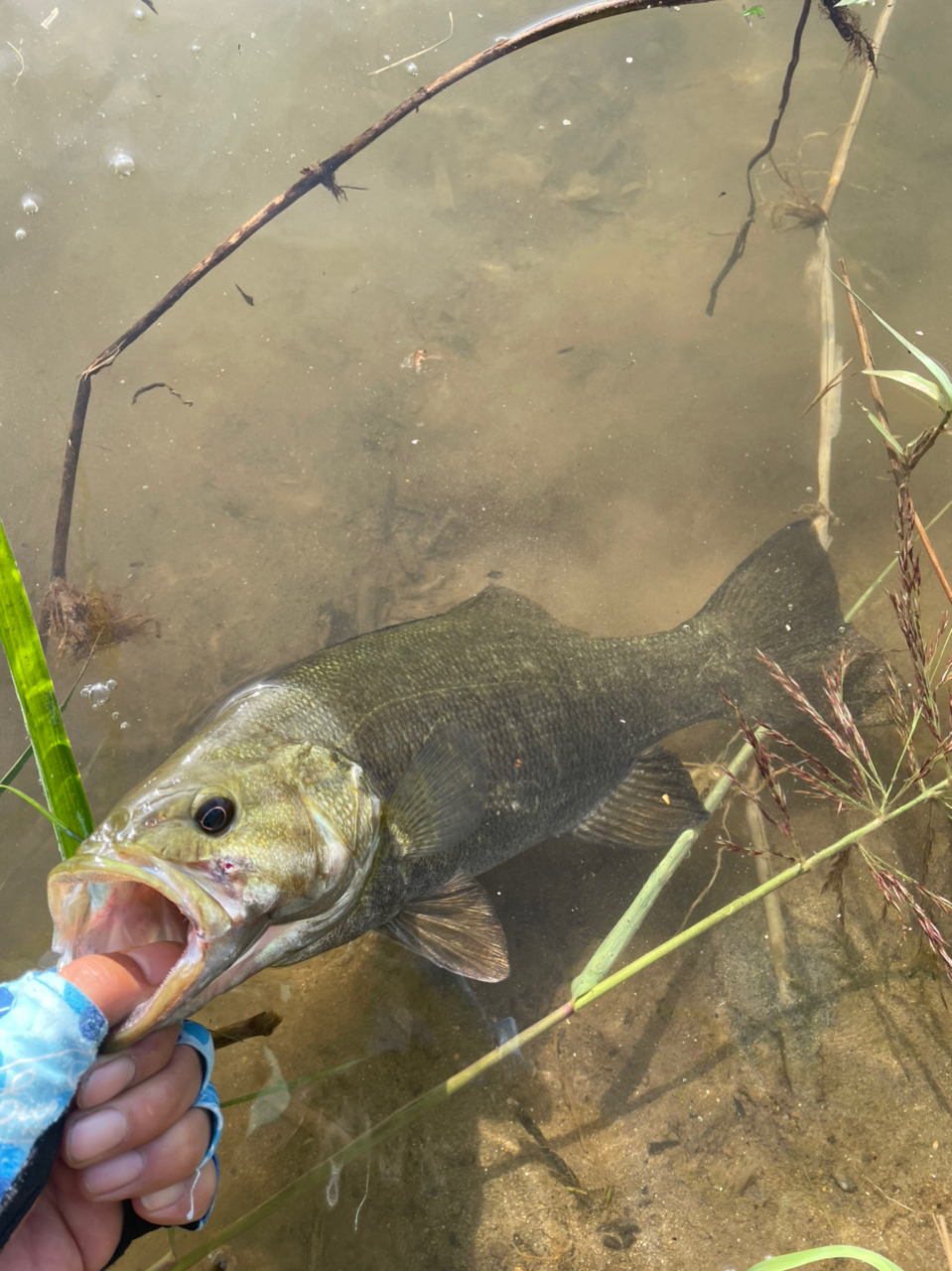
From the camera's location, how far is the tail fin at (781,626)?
11.3 feet

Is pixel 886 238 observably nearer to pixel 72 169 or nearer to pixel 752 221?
pixel 752 221

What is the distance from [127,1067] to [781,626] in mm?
2968

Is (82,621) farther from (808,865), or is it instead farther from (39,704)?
(808,865)

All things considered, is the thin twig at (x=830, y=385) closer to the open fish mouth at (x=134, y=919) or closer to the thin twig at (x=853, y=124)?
the thin twig at (x=853, y=124)

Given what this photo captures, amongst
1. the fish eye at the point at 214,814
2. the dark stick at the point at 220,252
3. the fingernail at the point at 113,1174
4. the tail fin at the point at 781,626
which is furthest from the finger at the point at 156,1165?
the dark stick at the point at 220,252

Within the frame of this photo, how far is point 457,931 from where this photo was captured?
117 inches

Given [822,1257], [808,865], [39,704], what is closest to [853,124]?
[808,865]

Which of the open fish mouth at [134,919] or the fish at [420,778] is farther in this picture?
the fish at [420,778]

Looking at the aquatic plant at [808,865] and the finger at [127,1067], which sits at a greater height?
the finger at [127,1067]

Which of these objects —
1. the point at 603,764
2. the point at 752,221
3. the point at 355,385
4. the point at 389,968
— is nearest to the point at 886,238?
the point at 752,221

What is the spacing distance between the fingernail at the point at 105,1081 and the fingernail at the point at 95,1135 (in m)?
0.03

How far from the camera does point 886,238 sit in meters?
4.63

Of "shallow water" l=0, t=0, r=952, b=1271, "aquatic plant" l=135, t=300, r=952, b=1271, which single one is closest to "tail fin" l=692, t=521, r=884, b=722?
"aquatic plant" l=135, t=300, r=952, b=1271

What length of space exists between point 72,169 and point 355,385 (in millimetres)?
2375
